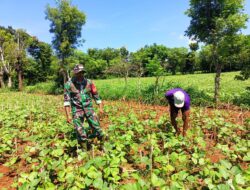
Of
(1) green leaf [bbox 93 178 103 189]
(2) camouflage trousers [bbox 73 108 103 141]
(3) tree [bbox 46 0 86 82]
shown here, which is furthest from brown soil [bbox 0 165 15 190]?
(3) tree [bbox 46 0 86 82]

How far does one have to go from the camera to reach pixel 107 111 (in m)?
8.66

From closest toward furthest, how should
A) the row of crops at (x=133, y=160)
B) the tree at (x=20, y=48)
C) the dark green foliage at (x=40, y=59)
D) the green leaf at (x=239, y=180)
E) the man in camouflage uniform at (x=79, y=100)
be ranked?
the green leaf at (x=239, y=180) < the row of crops at (x=133, y=160) < the man in camouflage uniform at (x=79, y=100) < the tree at (x=20, y=48) < the dark green foliage at (x=40, y=59)

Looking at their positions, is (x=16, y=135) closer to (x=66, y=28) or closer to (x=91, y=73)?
(x=66, y=28)

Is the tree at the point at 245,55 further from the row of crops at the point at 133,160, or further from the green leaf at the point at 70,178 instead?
the green leaf at the point at 70,178

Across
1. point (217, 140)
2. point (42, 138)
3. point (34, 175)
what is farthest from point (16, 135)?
point (217, 140)

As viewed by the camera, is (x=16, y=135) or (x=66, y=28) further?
(x=66, y=28)

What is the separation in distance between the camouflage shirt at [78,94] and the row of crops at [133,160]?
640 millimetres

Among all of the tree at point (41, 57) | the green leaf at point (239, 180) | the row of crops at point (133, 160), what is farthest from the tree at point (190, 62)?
the green leaf at point (239, 180)

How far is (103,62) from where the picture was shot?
6638 centimetres

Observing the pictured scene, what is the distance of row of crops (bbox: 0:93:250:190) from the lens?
3.12 metres

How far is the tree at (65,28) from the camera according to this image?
20688mm

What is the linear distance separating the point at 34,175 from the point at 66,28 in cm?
1923

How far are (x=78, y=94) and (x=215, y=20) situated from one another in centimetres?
733

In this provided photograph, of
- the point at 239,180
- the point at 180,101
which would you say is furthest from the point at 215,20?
the point at 239,180
